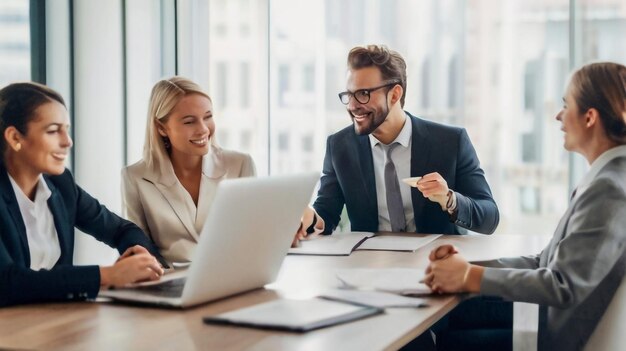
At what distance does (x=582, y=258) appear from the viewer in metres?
2.13

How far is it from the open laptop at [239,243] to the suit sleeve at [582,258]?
531mm

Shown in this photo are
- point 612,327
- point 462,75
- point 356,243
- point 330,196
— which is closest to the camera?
point 612,327

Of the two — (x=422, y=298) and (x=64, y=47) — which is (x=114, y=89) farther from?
(x=422, y=298)

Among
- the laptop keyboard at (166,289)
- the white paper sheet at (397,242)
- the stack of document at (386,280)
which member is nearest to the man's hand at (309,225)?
the white paper sheet at (397,242)

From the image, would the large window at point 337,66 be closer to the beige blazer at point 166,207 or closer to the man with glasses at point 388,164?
the man with glasses at point 388,164

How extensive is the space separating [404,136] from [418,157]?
0.12 meters

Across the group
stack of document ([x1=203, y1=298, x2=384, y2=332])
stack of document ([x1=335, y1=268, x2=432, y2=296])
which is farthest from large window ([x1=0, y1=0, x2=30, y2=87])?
stack of document ([x1=203, y1=298, x2=384, y2=332])

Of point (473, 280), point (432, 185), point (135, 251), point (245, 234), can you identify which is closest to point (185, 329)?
point (245, 234)

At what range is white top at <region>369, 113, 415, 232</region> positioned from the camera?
11.8 ft

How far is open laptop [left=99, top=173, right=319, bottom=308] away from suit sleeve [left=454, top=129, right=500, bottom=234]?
118 centimetres

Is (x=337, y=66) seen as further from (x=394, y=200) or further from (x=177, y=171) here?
(x=177, y=171)

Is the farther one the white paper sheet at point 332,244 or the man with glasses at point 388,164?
the man with glasses at point 388,164

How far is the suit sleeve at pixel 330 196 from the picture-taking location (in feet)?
12.3

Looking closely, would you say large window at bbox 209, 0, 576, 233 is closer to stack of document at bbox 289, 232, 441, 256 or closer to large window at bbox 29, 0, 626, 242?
large window at bbox 29, 0, 626, 242
